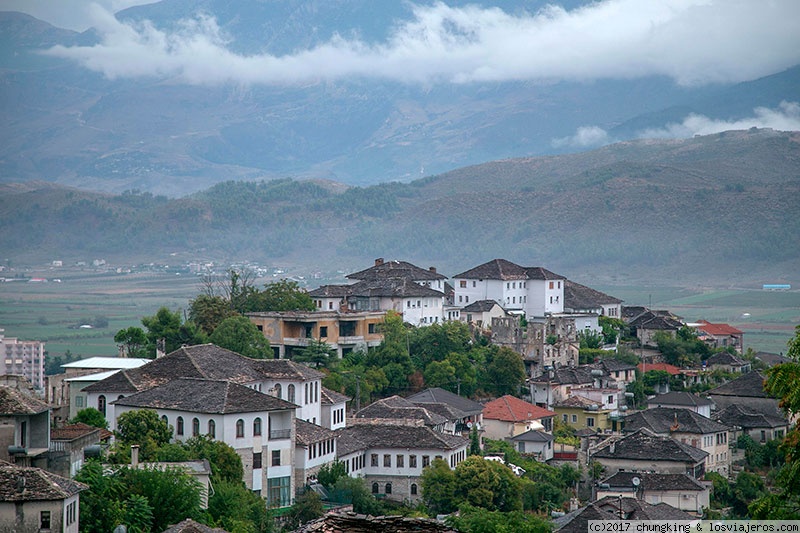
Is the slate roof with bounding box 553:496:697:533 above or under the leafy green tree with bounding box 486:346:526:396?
under

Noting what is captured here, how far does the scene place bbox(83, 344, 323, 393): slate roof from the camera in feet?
208

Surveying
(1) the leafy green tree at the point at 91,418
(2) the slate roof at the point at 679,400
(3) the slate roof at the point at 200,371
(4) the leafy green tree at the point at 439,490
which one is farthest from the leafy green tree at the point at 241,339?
(2) the slate roof at the point at 679,400

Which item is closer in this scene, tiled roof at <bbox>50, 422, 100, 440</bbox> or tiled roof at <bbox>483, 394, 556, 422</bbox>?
tiled roof at <bbox>50, 422, 100, 440</bbox>

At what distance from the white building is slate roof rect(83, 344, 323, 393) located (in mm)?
33603

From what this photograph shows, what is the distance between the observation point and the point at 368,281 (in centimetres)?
9406

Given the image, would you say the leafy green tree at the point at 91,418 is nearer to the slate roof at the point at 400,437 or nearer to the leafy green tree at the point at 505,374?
the slate roof at the point at 400,437

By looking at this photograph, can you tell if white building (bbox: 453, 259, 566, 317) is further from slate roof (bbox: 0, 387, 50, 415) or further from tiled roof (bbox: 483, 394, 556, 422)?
slate roof (bbox: 0, 387, 50, 415)

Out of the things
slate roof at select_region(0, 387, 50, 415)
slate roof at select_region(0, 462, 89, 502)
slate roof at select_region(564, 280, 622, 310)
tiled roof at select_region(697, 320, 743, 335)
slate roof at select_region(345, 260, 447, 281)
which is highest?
slate roof at select_region(345, 260, 447, 281)

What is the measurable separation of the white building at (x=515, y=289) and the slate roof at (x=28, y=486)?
6019cm

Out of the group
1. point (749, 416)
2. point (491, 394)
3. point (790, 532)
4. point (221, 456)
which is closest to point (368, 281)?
point (491, 394)

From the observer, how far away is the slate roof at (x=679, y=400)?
81.0 m

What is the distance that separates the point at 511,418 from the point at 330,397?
10.6m

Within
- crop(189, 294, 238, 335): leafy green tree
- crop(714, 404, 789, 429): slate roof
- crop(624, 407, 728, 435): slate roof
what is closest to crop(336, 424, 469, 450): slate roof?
crop(624, 407, 728, 435): slate roof

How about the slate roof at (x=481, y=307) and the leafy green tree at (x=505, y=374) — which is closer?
the leafy green tree at (x=505, y=374)
